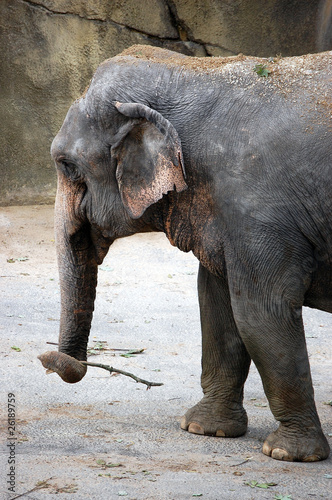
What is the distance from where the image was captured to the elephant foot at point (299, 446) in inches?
145

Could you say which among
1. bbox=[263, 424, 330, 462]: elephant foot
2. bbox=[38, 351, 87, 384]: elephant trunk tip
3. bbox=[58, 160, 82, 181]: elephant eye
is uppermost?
bbox=[58, 160, 82, 181]: elephant eye

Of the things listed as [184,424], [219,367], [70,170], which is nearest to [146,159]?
[70,170]

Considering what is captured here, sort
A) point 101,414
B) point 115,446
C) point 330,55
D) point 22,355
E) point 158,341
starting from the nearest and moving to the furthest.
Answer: point 330,55, point 115,446, point 101,414, point 22,355, point 158,341

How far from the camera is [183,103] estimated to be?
363 centimetres

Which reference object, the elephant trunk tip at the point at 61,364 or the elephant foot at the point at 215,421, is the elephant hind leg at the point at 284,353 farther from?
the elephant trunk tip at the point at 61,364

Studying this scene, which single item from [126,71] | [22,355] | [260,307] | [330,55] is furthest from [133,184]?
[22,355]

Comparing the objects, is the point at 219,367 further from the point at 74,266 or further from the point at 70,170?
the point at 70,170

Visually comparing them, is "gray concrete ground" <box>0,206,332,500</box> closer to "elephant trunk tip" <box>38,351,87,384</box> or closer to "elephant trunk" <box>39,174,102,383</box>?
"elephant trunk tip" <box>38,351,87,384</box>

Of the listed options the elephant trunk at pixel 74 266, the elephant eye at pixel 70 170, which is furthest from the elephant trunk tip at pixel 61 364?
the elephant eye at pixel 70 170

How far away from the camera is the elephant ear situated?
3.53 m

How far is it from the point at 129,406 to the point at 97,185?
1376mm

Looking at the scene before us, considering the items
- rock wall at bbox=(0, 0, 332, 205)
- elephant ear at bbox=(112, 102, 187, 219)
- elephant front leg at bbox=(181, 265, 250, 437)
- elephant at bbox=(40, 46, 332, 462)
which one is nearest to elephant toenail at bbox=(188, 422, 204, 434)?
elephant front leg at bbox=(181, 265, 250, 437)

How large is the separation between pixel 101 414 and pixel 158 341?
1.56 metres

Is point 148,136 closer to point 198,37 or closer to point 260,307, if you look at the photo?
point 260,307
